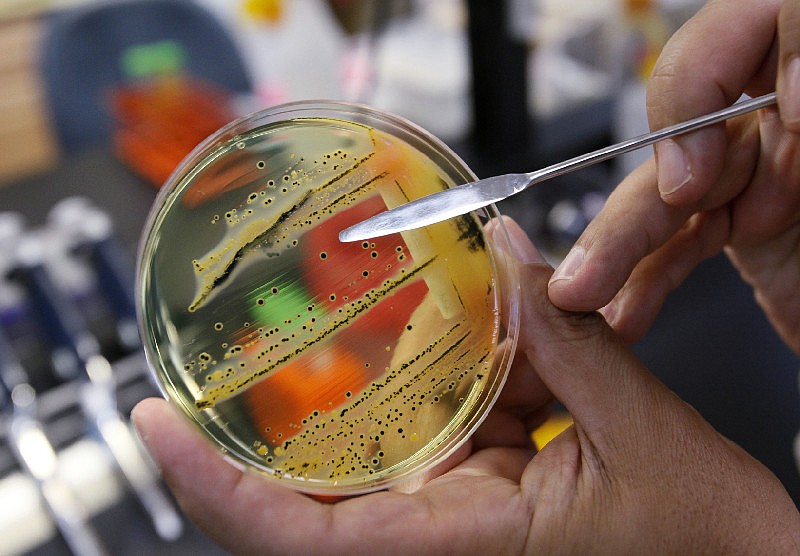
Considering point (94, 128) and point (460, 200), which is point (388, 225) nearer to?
point (460, 200)

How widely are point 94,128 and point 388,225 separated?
1900mm

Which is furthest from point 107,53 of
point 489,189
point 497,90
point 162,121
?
point 489,189

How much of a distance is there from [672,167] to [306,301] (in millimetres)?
411

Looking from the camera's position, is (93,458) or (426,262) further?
(93,458)

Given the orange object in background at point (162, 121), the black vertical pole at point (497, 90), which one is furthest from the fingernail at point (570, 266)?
the orange object in background at point (162, 121)

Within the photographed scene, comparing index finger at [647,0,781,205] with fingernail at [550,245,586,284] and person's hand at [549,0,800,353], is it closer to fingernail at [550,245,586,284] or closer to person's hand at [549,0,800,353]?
person's hand at [549,0,800,353]

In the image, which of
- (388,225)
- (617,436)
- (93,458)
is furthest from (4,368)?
(617,436)

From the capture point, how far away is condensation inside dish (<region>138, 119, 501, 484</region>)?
764mm

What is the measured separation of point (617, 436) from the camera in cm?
67

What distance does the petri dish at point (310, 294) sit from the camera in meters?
0.76

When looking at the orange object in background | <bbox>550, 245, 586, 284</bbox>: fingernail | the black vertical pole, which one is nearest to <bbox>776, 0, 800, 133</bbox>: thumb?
<bbox>550, 245, 586, 284</bbox>: fingernail

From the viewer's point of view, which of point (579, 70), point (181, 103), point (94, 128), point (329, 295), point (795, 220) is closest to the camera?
point (329, 295)

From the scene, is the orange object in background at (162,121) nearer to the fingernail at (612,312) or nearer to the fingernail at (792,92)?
the fingernail at (612,312)

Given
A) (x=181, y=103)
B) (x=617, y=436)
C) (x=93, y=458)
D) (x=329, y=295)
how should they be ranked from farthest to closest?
1. (x=181, y=103)
2. (x=93, y=458)
3. (x=329, y=295)
4. (x=617, y=436)
